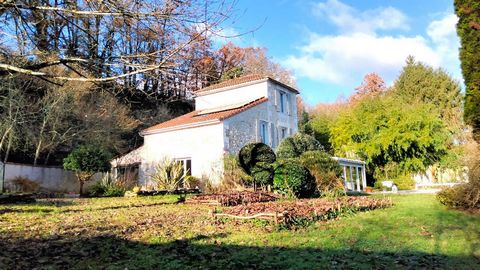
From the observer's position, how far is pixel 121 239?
308 inches

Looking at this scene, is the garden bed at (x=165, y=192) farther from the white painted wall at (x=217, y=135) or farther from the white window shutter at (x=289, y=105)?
the white window shutter at (x=289, y=105)

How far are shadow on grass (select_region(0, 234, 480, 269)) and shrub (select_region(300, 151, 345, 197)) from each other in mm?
10739

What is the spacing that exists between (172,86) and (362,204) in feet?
25.9

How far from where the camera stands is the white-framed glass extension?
2711 centimetres

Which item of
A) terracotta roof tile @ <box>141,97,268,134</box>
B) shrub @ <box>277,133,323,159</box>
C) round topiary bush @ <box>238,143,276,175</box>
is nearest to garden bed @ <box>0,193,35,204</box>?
round topiary bush @ <box>238,143,276,175</box>

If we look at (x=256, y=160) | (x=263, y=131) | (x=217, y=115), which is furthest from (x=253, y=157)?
(x=263, y=131)

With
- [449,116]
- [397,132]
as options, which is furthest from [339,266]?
[449,116]

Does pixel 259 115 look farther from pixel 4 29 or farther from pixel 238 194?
pixel 4 29

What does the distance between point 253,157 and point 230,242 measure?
38.1 feet

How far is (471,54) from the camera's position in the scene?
1362 centimetres

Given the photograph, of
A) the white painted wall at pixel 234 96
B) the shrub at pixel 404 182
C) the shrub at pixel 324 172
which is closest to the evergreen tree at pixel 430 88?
the shrub at pixel 404 182

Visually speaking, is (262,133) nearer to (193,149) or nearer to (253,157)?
(193,149)

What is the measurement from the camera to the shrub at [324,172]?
59.0 feet

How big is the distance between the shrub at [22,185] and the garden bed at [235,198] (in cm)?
1114
